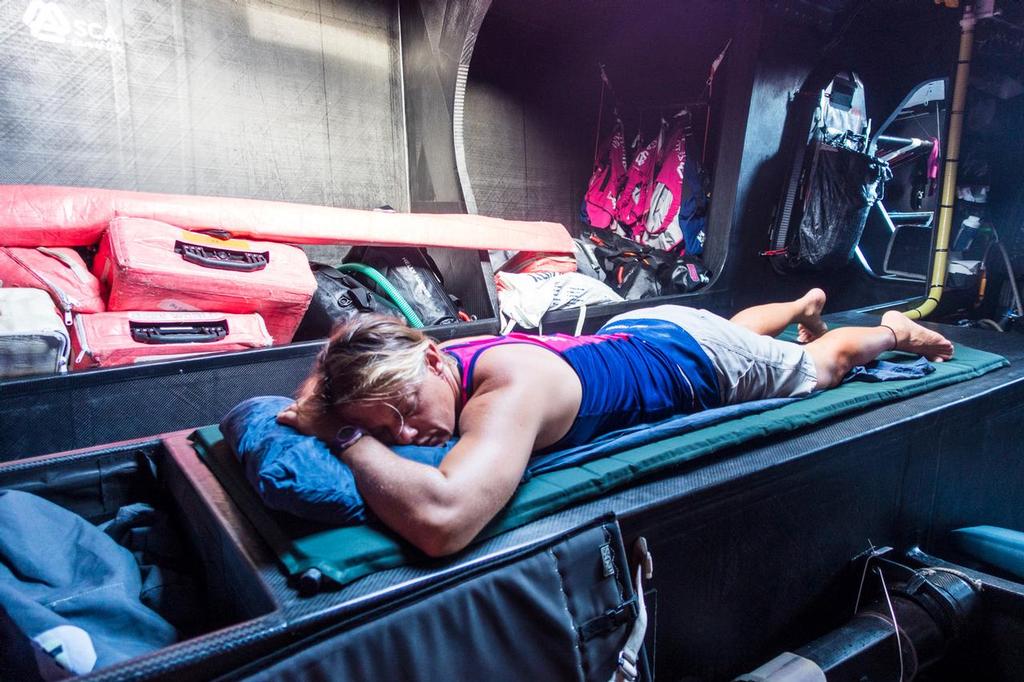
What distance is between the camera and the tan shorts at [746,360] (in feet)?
5.94

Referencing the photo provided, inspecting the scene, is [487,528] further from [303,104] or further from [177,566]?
[303,104]

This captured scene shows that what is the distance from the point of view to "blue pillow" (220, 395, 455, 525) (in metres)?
1.04

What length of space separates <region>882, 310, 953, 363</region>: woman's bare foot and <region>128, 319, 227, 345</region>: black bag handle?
2.42 meters

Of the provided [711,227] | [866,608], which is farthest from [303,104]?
[866,608]

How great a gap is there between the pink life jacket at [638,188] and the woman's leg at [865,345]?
2.59 meters

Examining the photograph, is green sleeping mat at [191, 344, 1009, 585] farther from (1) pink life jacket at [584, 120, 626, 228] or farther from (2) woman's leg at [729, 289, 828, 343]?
(1) pink life jacket at [584, 120, 626, 228]

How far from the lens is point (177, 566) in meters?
1.32

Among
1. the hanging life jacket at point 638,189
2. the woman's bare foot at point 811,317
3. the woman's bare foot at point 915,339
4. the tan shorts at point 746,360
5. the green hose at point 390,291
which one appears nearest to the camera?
the tan shorts at point 746,360

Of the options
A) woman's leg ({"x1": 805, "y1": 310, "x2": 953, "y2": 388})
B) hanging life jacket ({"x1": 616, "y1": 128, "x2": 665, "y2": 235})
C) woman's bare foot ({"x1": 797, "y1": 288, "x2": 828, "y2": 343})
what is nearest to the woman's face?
woman's leg ({"x1": 805, "y1": 310, "x2": 953, "y2": 388})

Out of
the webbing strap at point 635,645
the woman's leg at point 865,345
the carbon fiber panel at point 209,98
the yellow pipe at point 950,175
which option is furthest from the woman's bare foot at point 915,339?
the carbon fiber panel at point 209,98

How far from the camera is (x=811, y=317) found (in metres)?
2.45

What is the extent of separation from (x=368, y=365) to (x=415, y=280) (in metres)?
1.73

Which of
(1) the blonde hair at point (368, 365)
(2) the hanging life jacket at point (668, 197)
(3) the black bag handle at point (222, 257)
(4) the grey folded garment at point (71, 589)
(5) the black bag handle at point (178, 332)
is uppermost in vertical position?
(2) the hanging life jacket at point (668, 197)

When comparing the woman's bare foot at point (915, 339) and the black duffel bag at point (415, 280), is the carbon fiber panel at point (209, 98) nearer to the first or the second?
the black duffel bag at point (415, 280)
